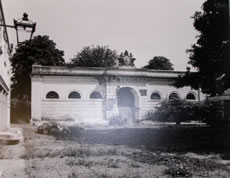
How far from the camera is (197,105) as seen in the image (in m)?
16.5

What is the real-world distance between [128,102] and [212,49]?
10.9 m

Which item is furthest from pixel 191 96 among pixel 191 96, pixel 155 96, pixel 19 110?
pixel 19 110

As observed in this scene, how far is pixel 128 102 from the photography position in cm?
1964

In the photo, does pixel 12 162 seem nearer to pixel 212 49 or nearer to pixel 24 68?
pixel 212 49

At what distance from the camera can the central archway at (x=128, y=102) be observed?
758 inches

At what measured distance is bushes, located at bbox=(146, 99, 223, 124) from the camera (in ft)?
52.6

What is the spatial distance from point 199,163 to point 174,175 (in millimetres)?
1358

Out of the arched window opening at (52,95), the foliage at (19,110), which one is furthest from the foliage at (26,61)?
the arched window opening at (52,95)

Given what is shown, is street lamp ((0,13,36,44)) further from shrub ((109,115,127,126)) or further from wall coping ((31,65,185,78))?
shrub ((109,115,127,126))

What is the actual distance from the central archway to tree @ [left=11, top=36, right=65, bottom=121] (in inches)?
200

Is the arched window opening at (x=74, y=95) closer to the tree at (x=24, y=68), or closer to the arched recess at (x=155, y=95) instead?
the tree at (x=24, y=68)

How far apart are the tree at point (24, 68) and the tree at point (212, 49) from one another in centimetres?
827

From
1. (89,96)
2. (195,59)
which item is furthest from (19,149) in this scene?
(89,96)

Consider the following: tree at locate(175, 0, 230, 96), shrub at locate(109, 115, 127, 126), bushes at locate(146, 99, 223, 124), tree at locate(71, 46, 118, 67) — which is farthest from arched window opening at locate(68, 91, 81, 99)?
tree at locate(175, 0, 230, 96)
